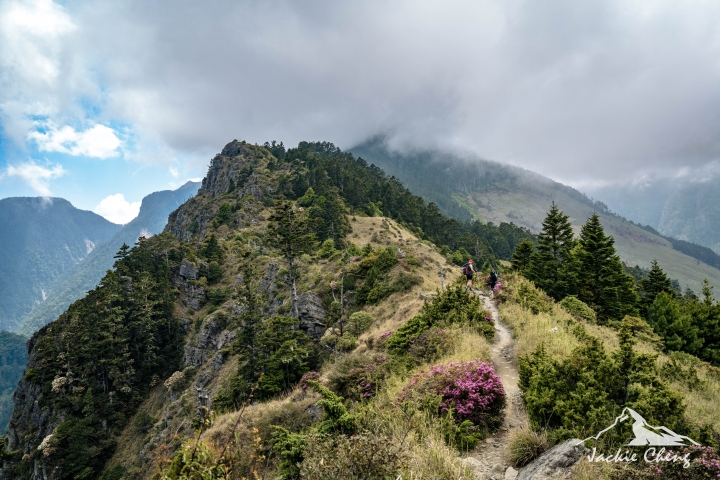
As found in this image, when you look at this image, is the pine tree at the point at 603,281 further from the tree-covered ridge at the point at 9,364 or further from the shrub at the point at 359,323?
the tree-covered ridge at the point at 9,364

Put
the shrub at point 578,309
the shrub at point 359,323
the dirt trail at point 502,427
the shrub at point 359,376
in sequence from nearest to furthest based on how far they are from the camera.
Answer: the dirt trail at point 502,427 < the shrub at point 359,376 < the shrub at point 578,309 < the shrub at point 359,323

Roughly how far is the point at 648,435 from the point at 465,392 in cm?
362

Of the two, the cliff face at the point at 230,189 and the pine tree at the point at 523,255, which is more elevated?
the cliff face at the point at 230,189

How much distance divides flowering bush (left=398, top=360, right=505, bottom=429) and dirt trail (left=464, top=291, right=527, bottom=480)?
0.32 m

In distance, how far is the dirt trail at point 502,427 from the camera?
229 inches

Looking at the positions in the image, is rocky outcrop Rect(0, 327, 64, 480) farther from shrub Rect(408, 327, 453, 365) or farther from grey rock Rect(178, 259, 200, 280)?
shrub Rect(408, 327, 453, 365)

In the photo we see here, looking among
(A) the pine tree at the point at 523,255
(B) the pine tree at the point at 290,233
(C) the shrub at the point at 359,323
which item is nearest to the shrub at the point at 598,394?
(C) the shrub at the point at 359,323

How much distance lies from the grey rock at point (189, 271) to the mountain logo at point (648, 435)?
6627 cm

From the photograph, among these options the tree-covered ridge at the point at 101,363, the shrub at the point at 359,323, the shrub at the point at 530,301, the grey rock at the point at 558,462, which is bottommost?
the tree-covered ridge at the point at 101,363

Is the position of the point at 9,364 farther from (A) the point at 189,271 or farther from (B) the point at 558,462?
(B) the point at 558,462

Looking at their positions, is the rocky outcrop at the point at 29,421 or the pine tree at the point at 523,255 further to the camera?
the rocky outcrop at the point at 29,421

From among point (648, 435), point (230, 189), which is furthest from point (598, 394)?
point (230, 189)

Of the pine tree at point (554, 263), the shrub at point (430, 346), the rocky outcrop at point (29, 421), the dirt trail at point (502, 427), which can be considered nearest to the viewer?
the dirt trail at point (502, 427)

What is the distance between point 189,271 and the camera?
61.4 m
